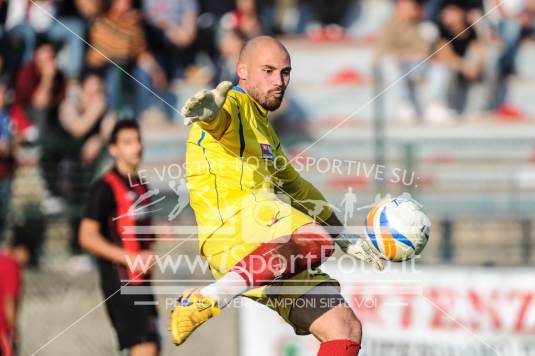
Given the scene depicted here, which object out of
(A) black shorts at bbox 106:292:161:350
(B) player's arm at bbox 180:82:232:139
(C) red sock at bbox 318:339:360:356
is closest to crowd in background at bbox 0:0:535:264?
(A) black shorts at bbox 106:292:161:350

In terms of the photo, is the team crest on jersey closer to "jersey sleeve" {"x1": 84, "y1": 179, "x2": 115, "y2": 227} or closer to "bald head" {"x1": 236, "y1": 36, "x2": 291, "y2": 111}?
"bald head" {"x1": 236, "y1": 36, "x2": 291, "y2": 111}

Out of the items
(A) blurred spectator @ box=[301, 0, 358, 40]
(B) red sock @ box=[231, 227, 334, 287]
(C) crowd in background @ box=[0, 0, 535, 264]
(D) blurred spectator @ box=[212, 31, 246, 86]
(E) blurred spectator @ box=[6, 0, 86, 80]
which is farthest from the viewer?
(A) blurred spectator @ box=[301, 0, 358, 40]

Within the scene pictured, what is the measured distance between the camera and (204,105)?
5.64 metres

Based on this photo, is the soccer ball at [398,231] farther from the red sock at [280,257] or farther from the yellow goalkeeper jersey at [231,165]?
the yellow goalkeeper jersey at [231,165]

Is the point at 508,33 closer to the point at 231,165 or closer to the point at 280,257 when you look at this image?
the point at 231,165

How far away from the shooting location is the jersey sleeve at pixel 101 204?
872cm

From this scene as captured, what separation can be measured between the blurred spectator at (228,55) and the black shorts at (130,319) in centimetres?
419

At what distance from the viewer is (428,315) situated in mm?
10367

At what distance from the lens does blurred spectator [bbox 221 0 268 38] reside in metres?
12.9

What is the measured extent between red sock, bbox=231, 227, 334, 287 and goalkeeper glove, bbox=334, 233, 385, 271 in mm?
436

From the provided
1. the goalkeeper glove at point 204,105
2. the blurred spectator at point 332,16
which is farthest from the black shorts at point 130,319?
the blurred spectator at point 332,16

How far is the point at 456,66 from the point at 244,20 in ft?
8.36

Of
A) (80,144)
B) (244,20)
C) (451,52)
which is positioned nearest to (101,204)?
(80,144)

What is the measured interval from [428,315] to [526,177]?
1.88m
